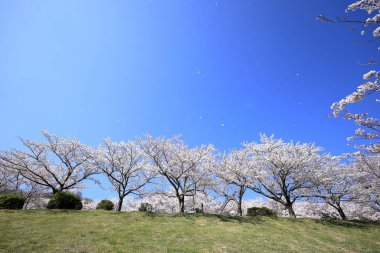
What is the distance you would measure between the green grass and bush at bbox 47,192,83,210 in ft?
9.25

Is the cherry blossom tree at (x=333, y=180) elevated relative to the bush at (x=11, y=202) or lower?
elevated

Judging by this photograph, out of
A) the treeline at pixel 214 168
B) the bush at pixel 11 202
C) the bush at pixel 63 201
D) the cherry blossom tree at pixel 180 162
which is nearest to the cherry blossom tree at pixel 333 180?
the treeline at pixel 214 168

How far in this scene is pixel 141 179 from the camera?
28.8 meters

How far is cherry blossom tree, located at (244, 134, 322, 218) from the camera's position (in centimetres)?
2444

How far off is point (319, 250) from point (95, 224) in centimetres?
1437

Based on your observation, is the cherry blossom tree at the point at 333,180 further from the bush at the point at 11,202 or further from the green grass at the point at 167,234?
the bush at the point at 11,202

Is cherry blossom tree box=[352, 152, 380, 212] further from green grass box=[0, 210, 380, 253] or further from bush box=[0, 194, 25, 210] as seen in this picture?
Result: bush box=[0, 194, 25, 210]

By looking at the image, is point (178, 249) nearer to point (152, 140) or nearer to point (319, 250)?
point (319, 250)

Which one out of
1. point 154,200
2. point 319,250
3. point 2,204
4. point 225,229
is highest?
point 154,200

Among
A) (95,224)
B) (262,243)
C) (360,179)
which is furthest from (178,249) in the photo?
(360,179)

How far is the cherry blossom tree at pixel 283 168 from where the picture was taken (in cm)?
2444

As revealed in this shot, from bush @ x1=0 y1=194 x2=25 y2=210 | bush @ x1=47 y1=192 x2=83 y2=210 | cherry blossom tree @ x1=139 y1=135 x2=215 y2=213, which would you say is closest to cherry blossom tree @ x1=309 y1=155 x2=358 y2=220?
cherry blossom tree @ x1=139 y1=135 x2=215 y2=213

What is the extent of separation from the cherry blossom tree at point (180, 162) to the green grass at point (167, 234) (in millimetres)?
7022

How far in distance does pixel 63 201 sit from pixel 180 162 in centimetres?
1254
